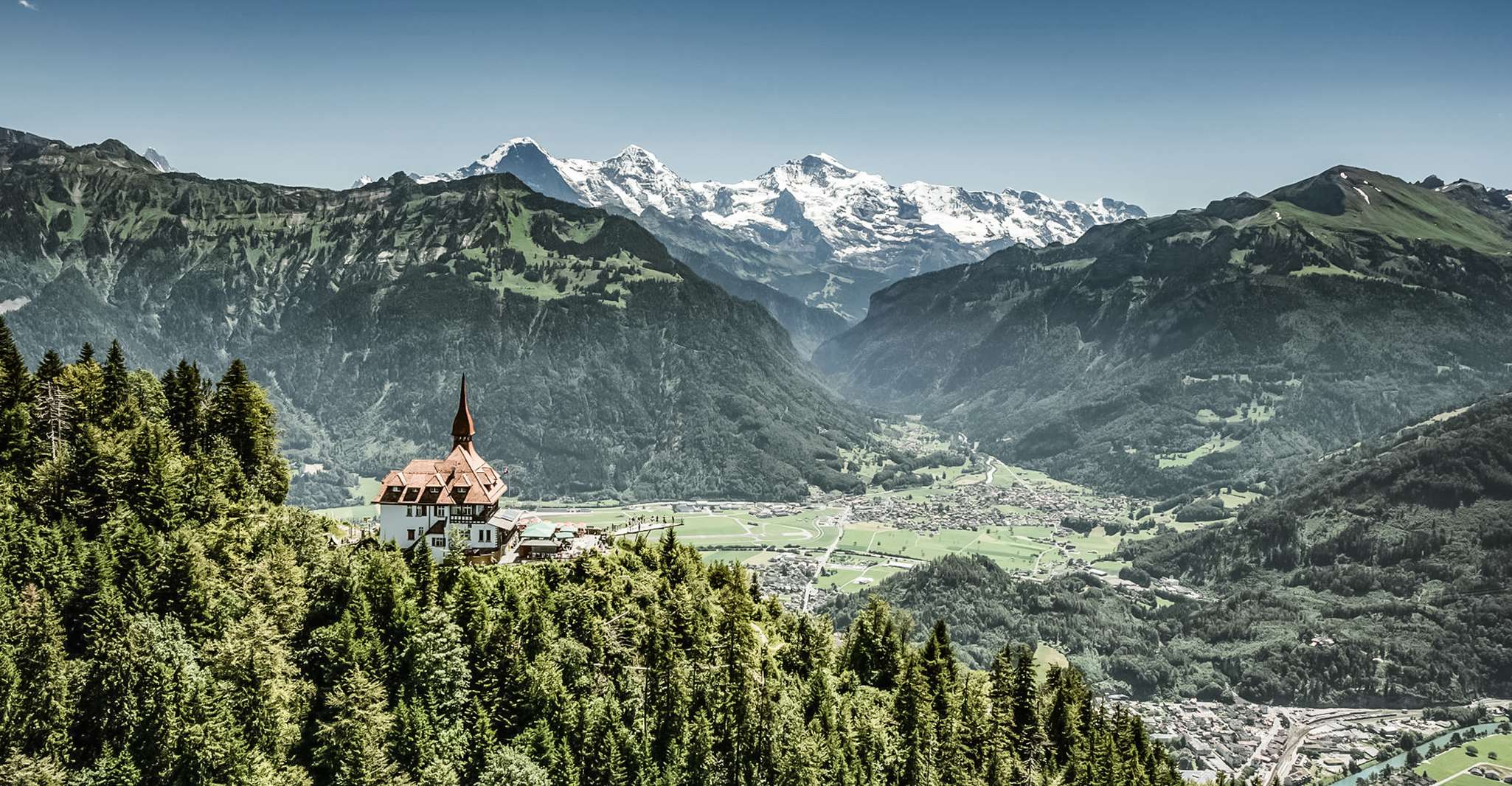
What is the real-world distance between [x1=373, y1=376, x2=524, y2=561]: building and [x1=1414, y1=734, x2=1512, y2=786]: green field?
170 m

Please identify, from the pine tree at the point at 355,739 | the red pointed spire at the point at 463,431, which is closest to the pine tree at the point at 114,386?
the red pointed spire at the point at 463,431

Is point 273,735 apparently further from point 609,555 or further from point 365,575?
point 609,555

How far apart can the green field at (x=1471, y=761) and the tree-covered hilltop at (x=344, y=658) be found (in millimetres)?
110170

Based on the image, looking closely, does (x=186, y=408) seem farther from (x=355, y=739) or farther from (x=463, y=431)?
(x=355, y=739)

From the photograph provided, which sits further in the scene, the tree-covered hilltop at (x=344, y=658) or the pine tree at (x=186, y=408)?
the pine tree at (x=186, y=408)

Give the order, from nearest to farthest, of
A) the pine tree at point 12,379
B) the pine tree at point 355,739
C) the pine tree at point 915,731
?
1. the pine tree at point 355,739
2. the pine tree at point 12,379
3. the pine tree at point 915,731

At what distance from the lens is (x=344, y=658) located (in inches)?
2618

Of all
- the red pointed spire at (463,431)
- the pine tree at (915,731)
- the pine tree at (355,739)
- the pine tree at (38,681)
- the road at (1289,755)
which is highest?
the red pointed spire at (463,431)

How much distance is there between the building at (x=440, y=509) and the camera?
3423 inches

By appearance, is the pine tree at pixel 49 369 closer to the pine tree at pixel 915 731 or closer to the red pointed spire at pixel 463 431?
the red pointed spire at pixel 463 431

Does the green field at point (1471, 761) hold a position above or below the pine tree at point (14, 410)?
below

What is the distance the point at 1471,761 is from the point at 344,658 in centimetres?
19775

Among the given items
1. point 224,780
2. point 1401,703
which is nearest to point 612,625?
point 224,780

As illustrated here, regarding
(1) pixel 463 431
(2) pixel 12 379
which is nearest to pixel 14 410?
(2) pixel 12 379
